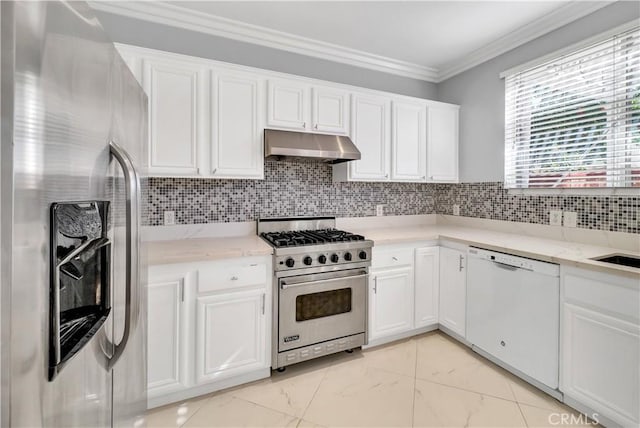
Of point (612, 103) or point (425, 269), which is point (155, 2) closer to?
point (425, 269)

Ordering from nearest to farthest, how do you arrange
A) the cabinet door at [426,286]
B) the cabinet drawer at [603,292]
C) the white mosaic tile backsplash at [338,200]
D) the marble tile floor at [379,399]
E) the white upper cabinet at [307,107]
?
1. the cabinet drawer at [603,292]
2. the marble tile floor at [379,399]
3. the white mosaic tile backsplash at [338,200]
4. the white upper cabinet at [307,107]
5. the cabinet door at [426,286]

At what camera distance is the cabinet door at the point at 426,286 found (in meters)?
2.74

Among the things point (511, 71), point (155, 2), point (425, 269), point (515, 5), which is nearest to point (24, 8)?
point (155, 2)

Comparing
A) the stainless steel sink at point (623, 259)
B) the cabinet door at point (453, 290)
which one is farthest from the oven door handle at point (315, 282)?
the stainless steel sink at point (623, 259)

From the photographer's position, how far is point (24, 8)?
19.6 inches

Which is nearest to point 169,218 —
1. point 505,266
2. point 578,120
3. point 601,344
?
point 505,266

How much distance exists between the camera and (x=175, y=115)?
2.15 m

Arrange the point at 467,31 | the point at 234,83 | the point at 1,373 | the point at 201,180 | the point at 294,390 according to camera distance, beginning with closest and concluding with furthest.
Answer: the point at 1,373, the point at 294,390, the point at 234,83, the point at 201,180, the point at 467,31

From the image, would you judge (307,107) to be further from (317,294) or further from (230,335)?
(230,335)

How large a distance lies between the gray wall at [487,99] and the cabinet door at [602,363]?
1.59m

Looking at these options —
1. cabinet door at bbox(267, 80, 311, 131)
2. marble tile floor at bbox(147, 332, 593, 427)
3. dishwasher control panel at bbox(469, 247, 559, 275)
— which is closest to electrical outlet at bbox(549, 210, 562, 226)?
dishwasher control panel at bbox(469, 247, 559, 275)

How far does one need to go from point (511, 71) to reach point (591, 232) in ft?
5.16

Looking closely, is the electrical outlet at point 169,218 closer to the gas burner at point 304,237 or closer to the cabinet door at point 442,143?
the gas burner at point 304,237

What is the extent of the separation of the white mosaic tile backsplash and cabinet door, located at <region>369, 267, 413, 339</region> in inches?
33.3
